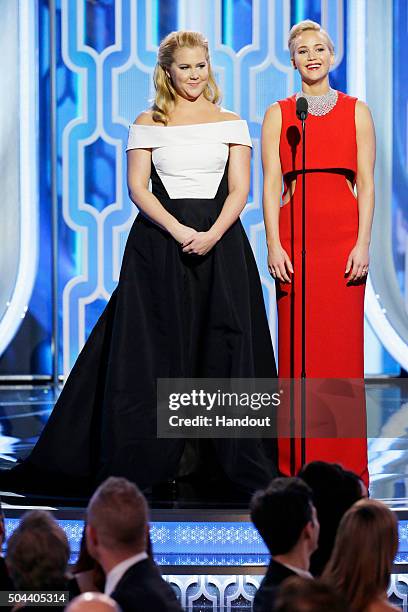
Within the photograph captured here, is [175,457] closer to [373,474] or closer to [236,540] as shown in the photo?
[236,540]

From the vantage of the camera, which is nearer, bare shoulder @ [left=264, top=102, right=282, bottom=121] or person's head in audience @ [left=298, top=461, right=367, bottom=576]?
person's head in audience @ [left=298, top=461, right=367, bottom=576]

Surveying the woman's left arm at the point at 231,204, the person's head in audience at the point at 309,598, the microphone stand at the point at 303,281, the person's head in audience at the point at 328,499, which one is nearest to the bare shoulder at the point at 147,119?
the woman's left arm at the point at 231,204

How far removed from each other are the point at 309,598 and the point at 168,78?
8.78 feet

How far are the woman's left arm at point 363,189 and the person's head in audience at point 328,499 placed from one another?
1.36 m

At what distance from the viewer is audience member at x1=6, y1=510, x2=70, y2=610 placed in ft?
7.68

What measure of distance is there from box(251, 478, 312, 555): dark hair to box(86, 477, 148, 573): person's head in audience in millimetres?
256

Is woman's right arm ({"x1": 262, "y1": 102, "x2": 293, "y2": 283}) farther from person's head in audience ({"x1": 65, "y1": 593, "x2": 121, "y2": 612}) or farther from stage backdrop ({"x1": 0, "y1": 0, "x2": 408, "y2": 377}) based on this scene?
stage backdrop ({"x1": 0, "y1": 0, "x2": 408, "y2": 377})

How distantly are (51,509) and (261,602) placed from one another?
152cm

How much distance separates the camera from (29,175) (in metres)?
7.60

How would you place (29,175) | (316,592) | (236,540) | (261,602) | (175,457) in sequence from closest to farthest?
(316,592) → (261,602) → (236,540) → (175,457) → (29,175)

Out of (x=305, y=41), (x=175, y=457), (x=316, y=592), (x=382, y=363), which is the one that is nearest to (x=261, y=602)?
(x=316, y=592)

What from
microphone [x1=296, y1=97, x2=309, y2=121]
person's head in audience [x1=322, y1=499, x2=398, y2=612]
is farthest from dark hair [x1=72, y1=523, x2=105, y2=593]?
microphone [x1=296, y1=97, x2=309, y2=121]

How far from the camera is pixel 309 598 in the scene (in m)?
1.80

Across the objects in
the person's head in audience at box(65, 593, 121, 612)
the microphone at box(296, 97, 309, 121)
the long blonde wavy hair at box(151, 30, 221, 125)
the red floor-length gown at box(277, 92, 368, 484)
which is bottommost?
the person's head in audience at box(65, 593, 121, 612)
